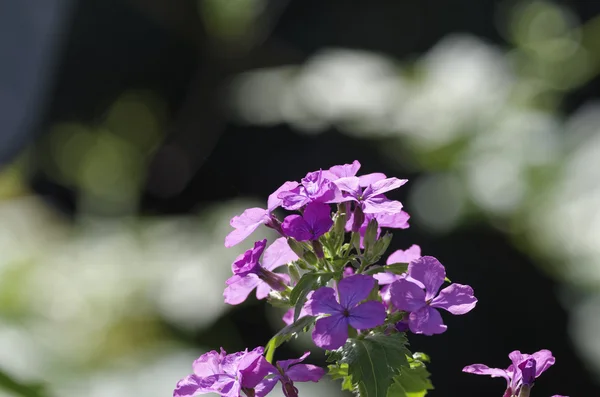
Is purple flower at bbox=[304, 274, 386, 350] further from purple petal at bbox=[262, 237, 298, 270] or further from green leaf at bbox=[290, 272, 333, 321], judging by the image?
purple petal at bbox=[262, 237, 298, 270]

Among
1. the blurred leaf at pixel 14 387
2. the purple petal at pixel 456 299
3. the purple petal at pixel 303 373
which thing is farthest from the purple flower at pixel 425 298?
the blurred leaf at pixel 14 387

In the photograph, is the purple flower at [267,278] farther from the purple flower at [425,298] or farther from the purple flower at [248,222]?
the purple flower at [425,298]

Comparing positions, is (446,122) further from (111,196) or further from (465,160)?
(111,196)

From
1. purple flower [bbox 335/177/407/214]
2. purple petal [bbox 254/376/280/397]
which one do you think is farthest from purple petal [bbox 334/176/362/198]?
purple petal [bbox 254/376/280/397]

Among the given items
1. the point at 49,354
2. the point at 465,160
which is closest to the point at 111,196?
the point at 49,354

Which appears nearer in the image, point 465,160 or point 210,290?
point 210,290

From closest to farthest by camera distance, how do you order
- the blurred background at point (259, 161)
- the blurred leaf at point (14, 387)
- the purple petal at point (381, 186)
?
Result: 1. the purple petal at point (381, 186)
2. the blurred leaf at point (14, 387)
3. the blurred background at point (259, 161)

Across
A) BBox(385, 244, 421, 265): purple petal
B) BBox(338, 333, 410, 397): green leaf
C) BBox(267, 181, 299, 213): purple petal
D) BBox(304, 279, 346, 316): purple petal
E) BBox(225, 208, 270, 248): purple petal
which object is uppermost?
BBox(225, 208, 270, 248): purple petal
